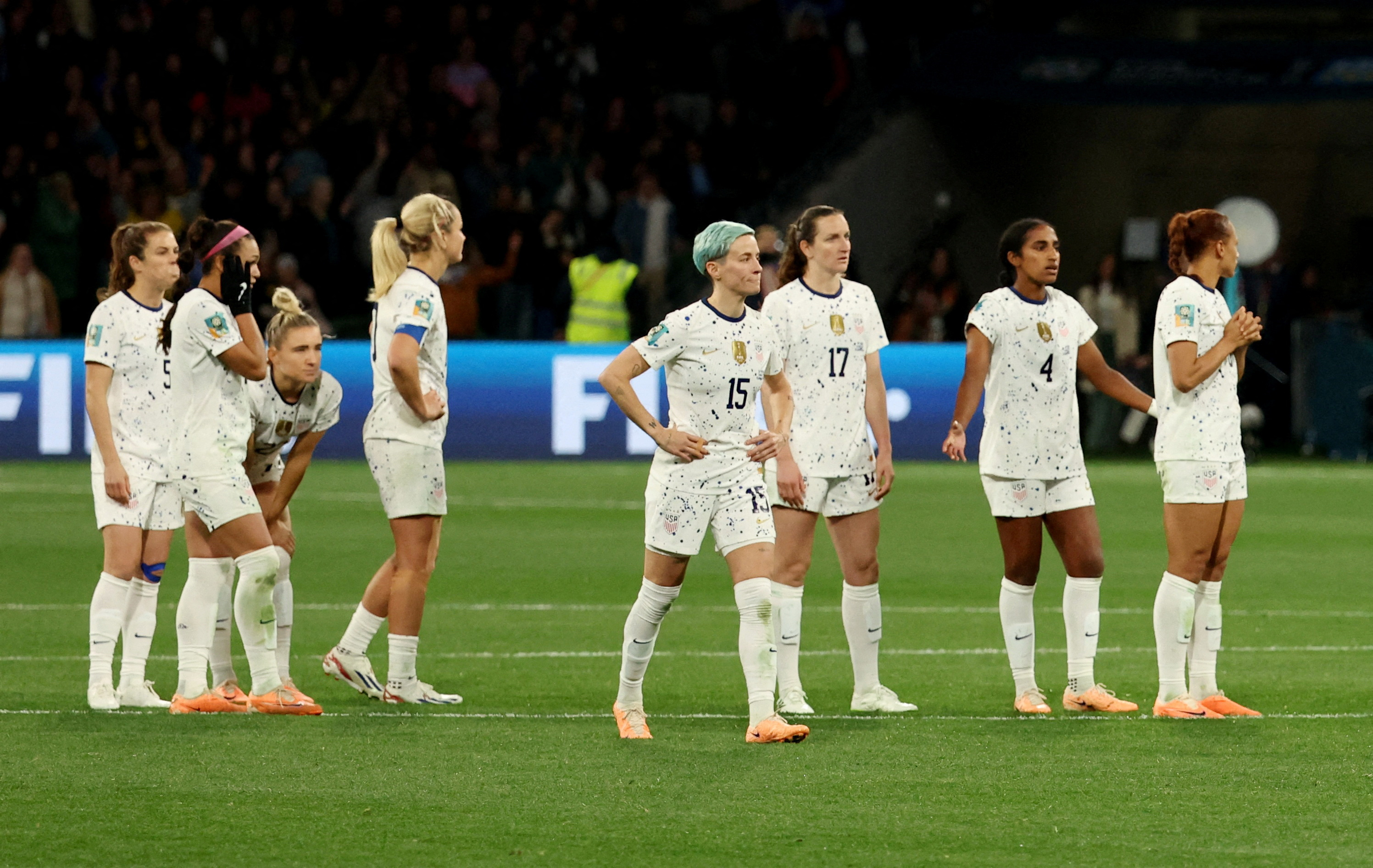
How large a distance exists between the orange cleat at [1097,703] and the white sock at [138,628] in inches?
152

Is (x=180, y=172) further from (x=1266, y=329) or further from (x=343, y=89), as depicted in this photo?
(x=1266, y=329)

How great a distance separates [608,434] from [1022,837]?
14.6 meters

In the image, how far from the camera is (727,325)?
7340mm

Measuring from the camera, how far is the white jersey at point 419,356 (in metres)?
7.95

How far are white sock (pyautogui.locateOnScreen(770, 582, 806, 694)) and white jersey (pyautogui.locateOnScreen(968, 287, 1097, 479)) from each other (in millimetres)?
968

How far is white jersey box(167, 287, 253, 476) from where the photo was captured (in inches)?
305

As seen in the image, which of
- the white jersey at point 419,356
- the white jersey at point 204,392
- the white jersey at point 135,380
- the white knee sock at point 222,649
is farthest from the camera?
the white knee sock at point 222,649

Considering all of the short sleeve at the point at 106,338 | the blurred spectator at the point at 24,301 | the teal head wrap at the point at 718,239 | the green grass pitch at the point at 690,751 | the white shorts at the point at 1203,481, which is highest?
the blurred spectator at the point at 24,301

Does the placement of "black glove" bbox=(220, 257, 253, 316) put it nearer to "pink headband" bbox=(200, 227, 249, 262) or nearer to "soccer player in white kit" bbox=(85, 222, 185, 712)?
"pink headband" bbox=(200, 227, 249, 262)

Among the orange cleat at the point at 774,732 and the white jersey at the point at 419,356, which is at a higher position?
the white jersey at the point at 419,356

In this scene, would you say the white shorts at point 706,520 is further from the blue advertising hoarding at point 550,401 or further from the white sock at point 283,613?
the blue advertising hoarding at point 550,401

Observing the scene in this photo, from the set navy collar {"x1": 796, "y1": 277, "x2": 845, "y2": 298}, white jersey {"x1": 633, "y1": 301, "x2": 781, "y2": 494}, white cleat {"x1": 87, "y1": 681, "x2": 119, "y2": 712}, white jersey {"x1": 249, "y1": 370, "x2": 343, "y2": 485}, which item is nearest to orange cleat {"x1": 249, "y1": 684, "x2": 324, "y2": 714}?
white cleat {"x1": 87, "y1": 681, "x2": 119, "y2": 712}

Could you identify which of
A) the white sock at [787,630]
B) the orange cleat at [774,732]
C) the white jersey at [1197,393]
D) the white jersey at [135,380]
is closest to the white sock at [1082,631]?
the white jersey at [1197,393]

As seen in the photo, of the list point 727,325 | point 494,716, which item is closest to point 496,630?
point 494,716
